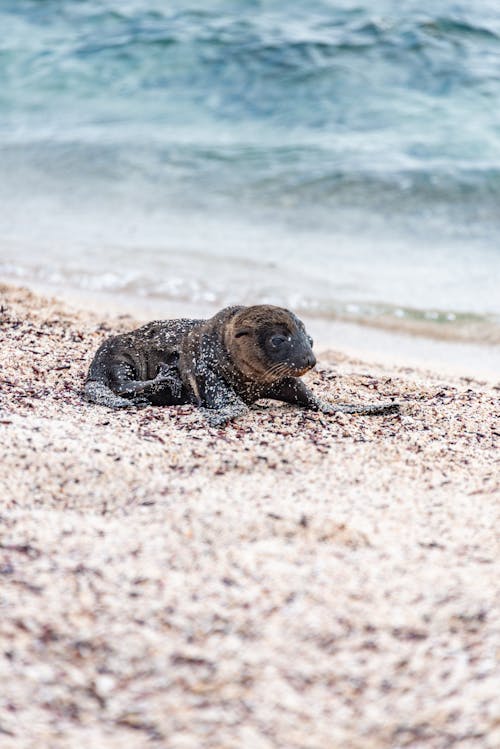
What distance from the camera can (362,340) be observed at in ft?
25.1

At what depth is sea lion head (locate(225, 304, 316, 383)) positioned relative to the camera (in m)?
4.61

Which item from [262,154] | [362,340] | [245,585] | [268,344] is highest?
[262,154]

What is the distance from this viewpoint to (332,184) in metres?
11.9

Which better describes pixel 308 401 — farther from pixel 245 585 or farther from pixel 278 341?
pixel 245 585

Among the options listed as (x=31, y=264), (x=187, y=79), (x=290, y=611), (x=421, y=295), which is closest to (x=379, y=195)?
(x=421, y=295)

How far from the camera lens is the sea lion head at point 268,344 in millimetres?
4605

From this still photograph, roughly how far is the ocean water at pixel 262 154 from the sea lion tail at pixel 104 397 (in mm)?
3696

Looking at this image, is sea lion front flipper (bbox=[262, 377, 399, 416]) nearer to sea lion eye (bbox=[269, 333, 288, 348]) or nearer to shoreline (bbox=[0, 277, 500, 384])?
sea lion eye (bbox=[269, 333, 288, 348])

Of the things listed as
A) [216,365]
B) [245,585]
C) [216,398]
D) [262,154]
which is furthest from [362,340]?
[262,154]

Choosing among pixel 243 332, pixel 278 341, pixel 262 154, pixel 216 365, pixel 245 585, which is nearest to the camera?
pixel 245 585

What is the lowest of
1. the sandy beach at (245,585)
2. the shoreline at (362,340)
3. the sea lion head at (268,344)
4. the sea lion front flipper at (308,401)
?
the shoreline at (362,340)

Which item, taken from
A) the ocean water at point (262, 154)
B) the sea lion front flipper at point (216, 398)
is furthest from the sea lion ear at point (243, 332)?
the ocean water at point (262, 154)

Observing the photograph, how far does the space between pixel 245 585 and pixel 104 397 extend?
2122 mm

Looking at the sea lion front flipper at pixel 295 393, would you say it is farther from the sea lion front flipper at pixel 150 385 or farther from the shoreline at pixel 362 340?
the shoreline at pixel 362 340
